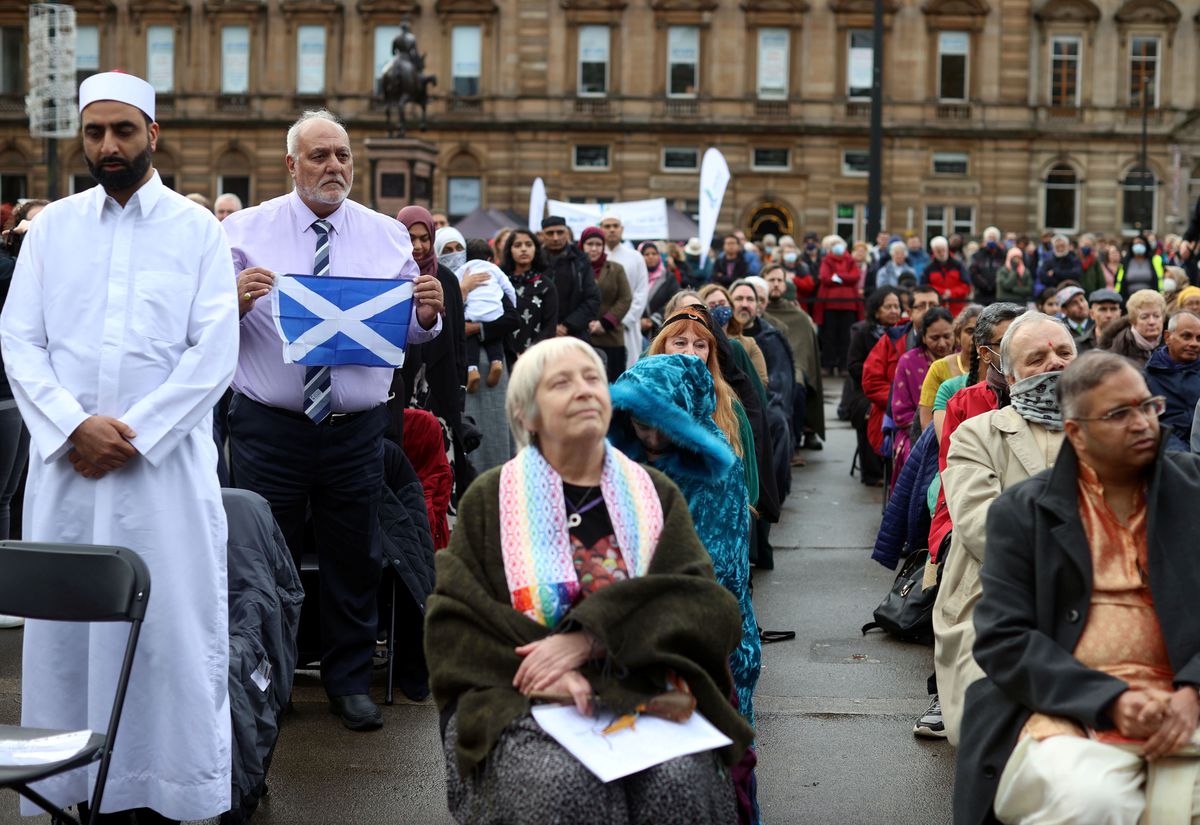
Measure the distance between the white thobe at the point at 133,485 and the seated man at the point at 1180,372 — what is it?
5852mm

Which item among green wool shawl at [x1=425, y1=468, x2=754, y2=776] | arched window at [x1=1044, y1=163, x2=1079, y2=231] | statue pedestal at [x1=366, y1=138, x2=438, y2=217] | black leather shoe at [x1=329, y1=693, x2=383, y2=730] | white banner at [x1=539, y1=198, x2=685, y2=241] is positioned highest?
arched window at [x1=1044, y1=163, x2=1079, y2=231]

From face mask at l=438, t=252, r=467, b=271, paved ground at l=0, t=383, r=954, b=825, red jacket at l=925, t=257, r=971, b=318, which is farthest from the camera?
red jacket at l=925, t=257, r=971, b=318

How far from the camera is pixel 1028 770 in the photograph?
4.25 m

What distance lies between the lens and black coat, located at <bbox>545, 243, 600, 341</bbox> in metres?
14.1

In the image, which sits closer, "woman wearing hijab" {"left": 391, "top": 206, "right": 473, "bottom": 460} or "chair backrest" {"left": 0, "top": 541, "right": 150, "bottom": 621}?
"chair backrest" {"left": 0, "top": 541, "right": 150, "bottom": 621}

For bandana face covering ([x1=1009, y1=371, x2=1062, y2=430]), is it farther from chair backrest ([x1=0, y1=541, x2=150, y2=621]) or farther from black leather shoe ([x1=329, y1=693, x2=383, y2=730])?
chair backrest ([x1=0, y1=541, x2=150, y2=621])

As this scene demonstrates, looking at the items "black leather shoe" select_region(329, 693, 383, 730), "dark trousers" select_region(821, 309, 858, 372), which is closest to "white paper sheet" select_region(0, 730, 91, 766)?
"black leather shoe" select_region(329, 693, 383, 730)

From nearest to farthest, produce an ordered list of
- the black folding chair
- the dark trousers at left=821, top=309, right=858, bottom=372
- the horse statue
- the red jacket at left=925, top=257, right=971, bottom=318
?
the black folding chair
the red jacket at left=925, top=257, right=971, bottom=318
the dark trousers at left=821, top=309, right=858, bottom=372
the horse statue

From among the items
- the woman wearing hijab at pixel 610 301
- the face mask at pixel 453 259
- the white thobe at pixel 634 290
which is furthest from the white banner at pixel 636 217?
the face mask at pixel 453 259

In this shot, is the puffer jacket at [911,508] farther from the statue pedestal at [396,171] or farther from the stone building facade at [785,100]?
the stone building facade at [785,100]

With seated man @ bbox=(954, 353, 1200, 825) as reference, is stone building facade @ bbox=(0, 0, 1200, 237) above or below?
above

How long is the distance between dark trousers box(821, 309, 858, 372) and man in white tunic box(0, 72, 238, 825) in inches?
846

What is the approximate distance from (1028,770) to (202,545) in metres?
2.55

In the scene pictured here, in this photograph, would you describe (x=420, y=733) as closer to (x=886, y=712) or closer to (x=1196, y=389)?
(x=886, y=712)
